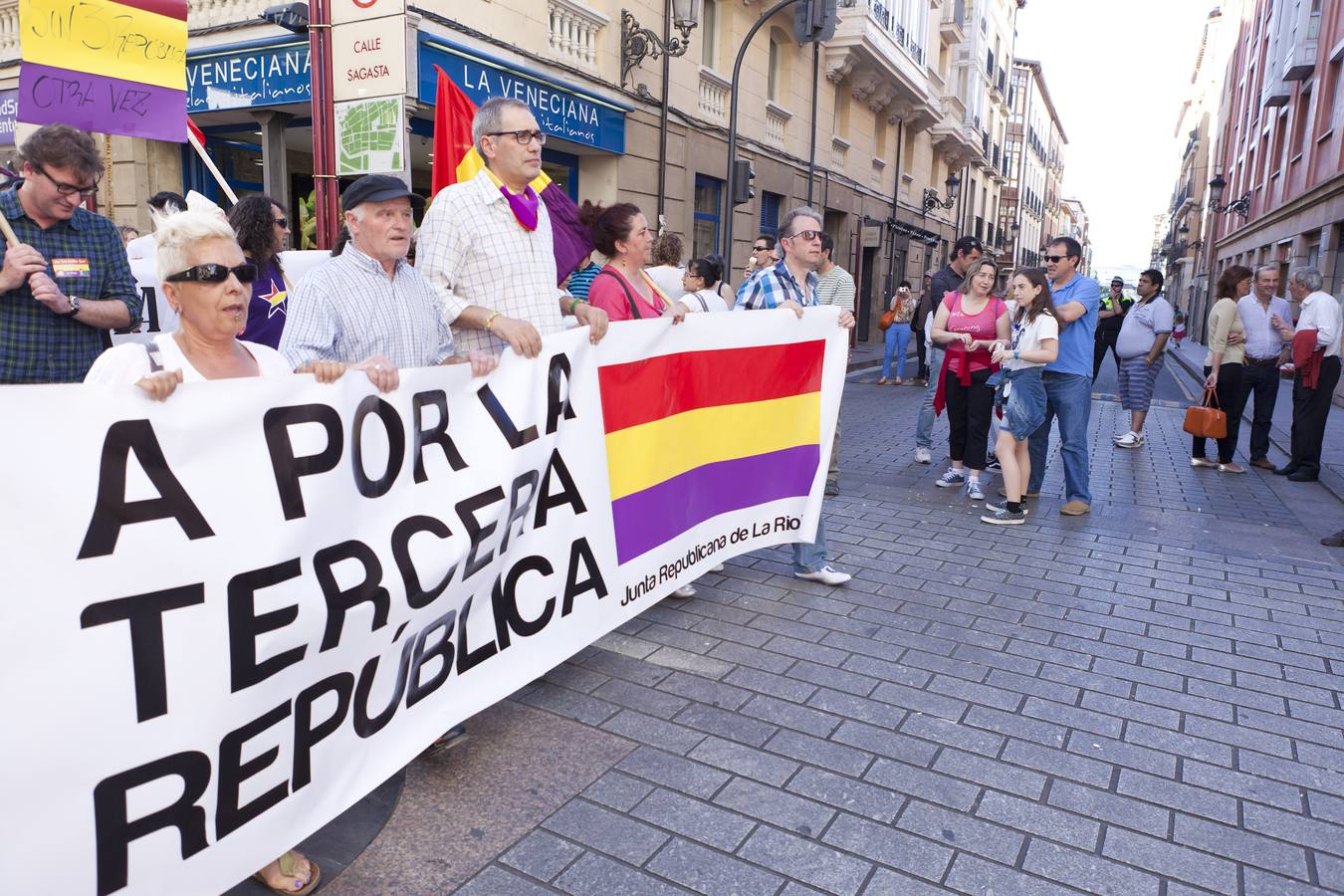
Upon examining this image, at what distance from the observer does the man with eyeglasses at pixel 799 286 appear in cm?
475

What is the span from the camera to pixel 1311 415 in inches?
313

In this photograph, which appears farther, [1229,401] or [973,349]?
[1229,401]

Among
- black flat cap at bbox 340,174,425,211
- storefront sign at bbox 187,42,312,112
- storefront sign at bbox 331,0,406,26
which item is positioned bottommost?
black flat cap at bbox 340,174,425,211

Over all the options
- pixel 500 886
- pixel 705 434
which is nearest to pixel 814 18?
pixel 705 434

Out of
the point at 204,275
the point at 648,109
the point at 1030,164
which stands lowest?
the point at 204,275

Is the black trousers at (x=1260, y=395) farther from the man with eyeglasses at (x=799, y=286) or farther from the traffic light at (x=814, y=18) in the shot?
the traffic light at (x=814, y=18)

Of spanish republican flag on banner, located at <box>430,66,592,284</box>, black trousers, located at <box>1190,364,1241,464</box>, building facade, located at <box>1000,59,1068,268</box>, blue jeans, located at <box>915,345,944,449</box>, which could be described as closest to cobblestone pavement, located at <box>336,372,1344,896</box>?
spanish republican flag on banner, located at <box>430,66,592,284</box>

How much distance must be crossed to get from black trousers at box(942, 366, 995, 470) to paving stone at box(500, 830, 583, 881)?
5128 millimetres

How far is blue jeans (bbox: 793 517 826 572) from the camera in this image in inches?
188

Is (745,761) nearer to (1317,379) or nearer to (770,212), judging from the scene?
(1317,379)

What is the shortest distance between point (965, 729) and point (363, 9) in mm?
9571

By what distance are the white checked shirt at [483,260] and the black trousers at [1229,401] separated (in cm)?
714

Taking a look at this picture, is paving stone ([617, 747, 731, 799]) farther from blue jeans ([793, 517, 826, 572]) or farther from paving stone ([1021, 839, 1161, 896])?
blue jeans ([793, 517, 826, 572])

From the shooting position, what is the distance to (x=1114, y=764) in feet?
9.89
